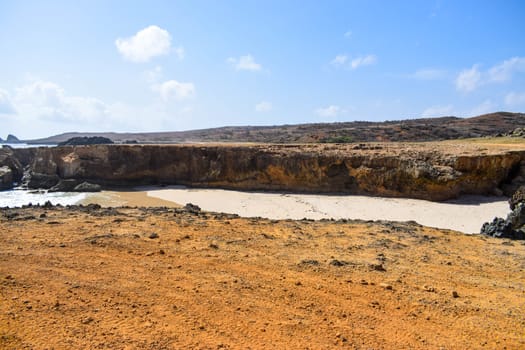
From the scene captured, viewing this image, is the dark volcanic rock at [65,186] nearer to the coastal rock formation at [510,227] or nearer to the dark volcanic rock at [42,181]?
the dark volcanic rock at [42,181]

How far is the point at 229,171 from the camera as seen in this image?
94.9ft

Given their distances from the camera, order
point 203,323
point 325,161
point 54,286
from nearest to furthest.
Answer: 1. point 203,323
2. point 54,286
3. point 325,161

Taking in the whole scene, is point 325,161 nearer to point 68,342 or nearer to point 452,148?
point 452,148

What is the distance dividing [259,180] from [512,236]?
62.8 feet

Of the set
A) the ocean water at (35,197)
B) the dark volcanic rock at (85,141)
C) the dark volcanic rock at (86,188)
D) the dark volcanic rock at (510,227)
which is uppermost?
the dark volcanic rock at (85,141)

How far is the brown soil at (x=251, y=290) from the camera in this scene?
4.30 meters

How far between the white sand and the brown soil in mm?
9280

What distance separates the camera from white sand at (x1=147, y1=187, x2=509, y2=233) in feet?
58.7

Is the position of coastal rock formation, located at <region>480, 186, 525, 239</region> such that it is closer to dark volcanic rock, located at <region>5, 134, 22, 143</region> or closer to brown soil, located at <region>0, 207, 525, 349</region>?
brown soil, located at <region>0, 207, 525, 349</region>

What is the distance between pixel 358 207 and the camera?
21125mm

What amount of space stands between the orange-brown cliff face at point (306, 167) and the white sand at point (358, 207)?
1.30m

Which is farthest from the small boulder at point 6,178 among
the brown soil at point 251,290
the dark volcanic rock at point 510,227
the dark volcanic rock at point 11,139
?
the dark volcanic rock at point 11,139

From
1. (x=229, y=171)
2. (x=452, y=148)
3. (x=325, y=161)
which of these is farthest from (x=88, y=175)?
(x=452, y=148)

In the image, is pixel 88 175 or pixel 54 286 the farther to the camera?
pixel 88 175
